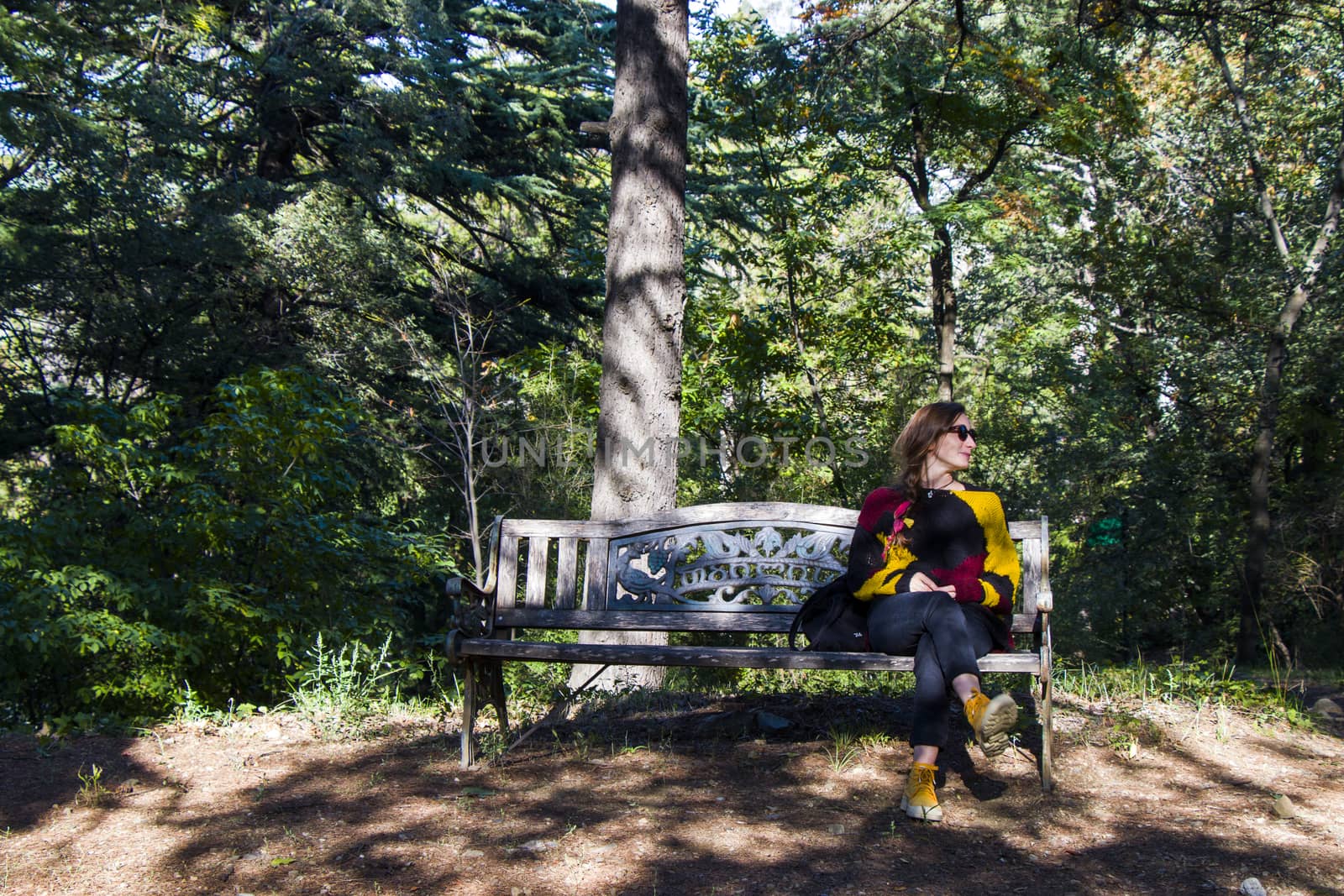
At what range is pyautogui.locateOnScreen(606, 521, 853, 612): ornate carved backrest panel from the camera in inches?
178

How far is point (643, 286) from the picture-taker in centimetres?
558

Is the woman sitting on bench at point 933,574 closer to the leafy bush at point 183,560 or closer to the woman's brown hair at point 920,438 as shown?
the woman's brown hair at point 920,438

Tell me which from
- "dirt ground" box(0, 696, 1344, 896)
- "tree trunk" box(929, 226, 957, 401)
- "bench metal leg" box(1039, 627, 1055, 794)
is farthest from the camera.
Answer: "tree trunk" box(929, 226, 957, 401)

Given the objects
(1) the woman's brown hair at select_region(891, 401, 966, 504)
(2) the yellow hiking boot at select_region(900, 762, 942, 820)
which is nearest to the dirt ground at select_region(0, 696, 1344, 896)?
(2) the yellow hiking boot at select_region(900, 762, 942, 820)

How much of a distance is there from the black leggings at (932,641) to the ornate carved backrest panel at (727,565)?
0.71 metres

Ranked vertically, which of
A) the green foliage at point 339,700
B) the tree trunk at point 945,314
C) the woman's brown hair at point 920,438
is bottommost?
the green foliage at point 339,700

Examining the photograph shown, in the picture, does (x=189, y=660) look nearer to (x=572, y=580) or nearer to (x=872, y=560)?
(x=572, y=580)

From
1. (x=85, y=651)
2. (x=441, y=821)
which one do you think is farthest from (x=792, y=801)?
(x=85, y=651)

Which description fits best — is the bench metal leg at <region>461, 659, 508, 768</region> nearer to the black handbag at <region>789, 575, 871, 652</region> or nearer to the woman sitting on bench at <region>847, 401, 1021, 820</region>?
the black handbag at <region>789, 575, 871, 652</region>

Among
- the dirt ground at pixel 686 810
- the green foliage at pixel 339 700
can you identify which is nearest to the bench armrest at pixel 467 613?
the dirt ground at pixel 686 810

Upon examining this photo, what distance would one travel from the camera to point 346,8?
42.0ft

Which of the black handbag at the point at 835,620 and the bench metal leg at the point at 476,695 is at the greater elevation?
the black handbag at the point at 835,620

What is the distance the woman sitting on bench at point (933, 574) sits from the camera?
11.2ft

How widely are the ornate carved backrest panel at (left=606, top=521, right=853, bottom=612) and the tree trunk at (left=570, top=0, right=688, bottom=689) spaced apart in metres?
0.87
